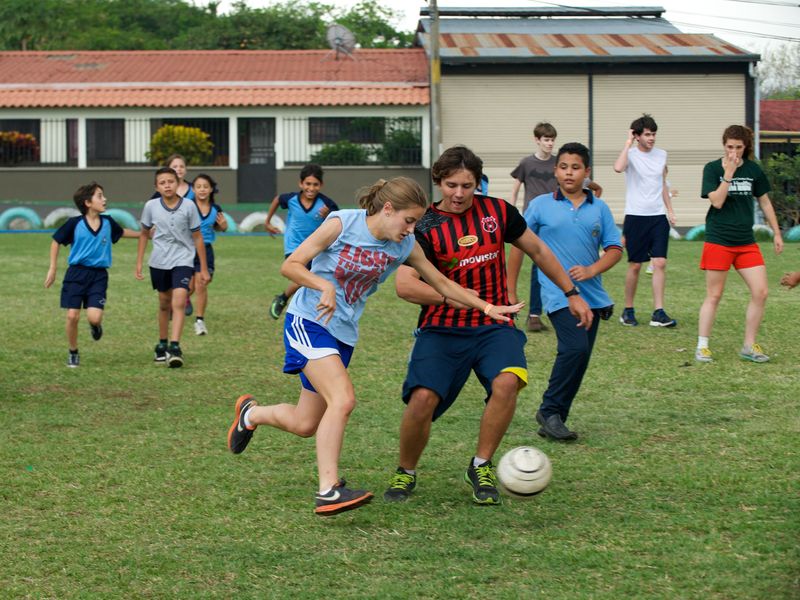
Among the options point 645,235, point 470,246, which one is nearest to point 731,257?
point 645,235

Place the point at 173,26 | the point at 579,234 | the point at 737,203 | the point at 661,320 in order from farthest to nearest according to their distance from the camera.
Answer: the point at 173,26
the point at 661,320
the point at 737,203
the point at 579,234

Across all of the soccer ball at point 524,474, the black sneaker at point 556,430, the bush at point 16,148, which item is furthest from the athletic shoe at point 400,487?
the bush at point 16,148

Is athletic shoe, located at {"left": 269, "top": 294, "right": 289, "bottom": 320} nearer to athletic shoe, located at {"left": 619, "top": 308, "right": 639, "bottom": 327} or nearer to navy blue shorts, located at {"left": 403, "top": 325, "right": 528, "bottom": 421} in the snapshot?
athletic shoe, located at {"left": 619, "top": 308, "right": 639, "bottom": 327}

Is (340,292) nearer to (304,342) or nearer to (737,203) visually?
(304,342)

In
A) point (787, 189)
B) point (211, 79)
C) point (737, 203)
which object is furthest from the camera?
point (211, 79)

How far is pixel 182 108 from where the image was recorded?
3609 cm

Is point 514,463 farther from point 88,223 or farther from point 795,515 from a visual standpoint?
point 88,223

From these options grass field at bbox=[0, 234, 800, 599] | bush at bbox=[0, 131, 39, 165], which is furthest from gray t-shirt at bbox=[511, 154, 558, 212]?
bush at bbox=[0, 131, 39, 165]

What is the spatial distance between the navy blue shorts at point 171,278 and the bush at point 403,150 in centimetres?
2508

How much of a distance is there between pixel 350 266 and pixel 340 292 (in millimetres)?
160

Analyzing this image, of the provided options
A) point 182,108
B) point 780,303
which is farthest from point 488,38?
point 780,303

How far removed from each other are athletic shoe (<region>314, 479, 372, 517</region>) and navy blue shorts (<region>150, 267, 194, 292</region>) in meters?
5.47

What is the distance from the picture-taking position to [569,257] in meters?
7.28

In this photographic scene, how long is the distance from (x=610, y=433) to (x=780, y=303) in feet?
25.3
